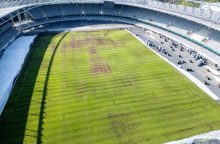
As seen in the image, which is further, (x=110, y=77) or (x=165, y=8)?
(x=165, y=8)

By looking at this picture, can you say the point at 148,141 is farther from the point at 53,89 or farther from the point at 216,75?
the point at 216,75

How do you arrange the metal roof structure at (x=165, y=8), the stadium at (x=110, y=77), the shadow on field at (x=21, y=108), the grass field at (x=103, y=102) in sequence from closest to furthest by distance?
the shadow on field at (x=21, y=108) < the grass field at (x=103, y=102) < the stadium at (x=110, y=77) < the metal roof structure at (x=165, y=8)

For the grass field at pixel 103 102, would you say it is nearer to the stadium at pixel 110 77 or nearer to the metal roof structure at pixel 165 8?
the stadium at pixel 110 77

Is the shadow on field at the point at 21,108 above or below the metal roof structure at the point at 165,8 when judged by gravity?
below

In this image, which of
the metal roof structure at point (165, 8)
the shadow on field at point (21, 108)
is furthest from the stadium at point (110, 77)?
the metal roof structure at point (165, 8)

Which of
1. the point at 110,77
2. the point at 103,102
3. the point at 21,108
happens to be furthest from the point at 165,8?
the point at 21,108

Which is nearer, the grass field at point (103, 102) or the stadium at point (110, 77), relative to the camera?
the grass field at point (103, 102)

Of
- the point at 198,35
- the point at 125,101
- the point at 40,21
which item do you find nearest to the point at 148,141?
the point at 125,101

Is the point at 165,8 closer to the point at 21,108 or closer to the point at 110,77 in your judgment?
the point at 110,77
